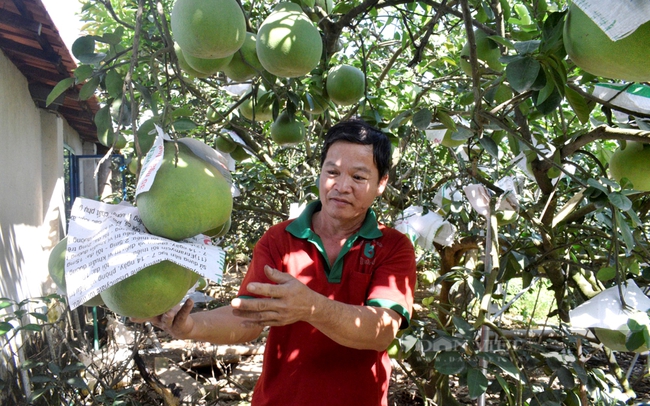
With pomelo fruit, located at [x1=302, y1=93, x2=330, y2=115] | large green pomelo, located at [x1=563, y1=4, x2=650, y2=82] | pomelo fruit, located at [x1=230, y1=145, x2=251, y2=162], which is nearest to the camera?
large green pomelo, located at [x1=563, y1=4, x2=650, y2=82]

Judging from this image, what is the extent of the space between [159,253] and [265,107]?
165cm

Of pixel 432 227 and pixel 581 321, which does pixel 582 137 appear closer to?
pixel 581 321

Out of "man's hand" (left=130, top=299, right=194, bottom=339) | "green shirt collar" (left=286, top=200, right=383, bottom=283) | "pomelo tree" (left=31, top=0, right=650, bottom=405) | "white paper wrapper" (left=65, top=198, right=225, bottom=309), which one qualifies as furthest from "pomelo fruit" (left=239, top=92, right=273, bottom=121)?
"white paper wrapper" (left=65, top=198, right=225, bottom=309)

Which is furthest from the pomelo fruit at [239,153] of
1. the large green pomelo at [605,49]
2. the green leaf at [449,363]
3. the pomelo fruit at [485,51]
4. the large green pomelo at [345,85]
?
the large green pomelo at [605,49]

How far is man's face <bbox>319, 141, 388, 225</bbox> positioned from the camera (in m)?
1.74

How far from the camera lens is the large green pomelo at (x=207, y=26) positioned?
1485mm

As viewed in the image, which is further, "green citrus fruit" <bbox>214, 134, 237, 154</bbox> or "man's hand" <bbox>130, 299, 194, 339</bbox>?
"green citrus fruit" <bbox>214, 134, 237, 154</bbox>

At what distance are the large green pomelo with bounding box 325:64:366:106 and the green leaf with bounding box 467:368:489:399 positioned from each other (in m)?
1.34

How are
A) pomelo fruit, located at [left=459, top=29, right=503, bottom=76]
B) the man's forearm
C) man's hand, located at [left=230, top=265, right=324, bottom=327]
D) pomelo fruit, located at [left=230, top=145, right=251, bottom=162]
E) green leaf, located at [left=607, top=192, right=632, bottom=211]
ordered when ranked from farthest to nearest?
pomelo fruit, located at [left=230, top=145, right=251, bottom=162]
pomelo fruit, located at [left=459, top=29, right=503, bottom=76]
green leaf, located at [left=607, top=192, right=632, bottom=211]
the man's forearm
man's hand, located at [left=230, top=265, right=324, bottom=327]

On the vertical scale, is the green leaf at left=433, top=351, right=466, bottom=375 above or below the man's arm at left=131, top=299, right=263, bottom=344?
below

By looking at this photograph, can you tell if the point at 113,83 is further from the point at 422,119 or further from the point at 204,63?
the point at 422,119

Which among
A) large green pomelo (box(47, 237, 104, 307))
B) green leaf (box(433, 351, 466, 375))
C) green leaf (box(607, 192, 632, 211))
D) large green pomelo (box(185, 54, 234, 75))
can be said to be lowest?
green leaf (box(433, 351, 466, 375))

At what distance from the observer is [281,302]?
3.70 ft

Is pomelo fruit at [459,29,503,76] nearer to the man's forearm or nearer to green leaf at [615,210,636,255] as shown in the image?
green leaf at [615,210,636,255]
